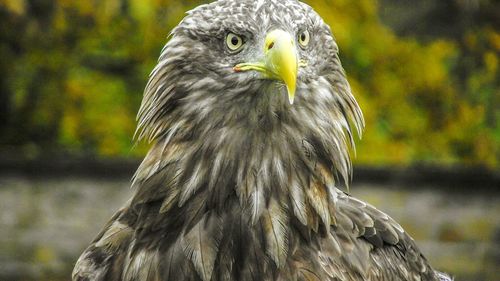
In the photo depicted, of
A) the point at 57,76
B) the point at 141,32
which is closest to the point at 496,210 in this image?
the point at 141,32

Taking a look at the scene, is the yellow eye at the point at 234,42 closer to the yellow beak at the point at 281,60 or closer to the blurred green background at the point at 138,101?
the yellow beak at the point at 281,60

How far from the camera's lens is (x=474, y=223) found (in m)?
9.23

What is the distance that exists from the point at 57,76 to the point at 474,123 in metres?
4.74

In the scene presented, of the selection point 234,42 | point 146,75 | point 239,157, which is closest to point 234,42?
point 234,42

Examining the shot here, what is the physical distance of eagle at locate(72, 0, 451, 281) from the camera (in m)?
3.40

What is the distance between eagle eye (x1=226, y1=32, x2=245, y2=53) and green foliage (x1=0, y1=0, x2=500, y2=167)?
6.15 meters

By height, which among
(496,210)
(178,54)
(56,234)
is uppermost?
(178,54)

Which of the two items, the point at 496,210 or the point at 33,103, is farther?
the point at 33,103

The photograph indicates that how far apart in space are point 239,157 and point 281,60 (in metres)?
0.47

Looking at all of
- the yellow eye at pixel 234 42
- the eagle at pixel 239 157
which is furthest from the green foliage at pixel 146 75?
the yellow eye at pixel 234 42

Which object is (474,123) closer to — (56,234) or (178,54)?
(56,234)

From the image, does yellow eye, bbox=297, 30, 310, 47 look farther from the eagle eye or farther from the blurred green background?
the blurred green background

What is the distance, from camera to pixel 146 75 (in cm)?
1059

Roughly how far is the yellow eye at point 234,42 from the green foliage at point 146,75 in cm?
615
